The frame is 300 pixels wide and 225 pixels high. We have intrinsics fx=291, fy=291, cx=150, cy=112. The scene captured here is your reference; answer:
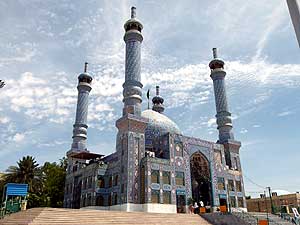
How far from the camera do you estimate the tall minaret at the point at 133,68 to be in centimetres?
3028

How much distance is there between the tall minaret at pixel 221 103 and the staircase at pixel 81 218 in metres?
16.4

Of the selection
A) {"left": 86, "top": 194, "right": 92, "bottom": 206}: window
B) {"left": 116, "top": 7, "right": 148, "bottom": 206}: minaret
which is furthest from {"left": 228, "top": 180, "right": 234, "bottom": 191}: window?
{"left": 86, "top": 194, "right": 92, "bottom": 206}: window

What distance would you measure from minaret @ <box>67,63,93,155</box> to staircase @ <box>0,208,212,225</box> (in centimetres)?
1840

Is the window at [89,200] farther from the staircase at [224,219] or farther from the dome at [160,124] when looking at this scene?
the staircase at [224,219]

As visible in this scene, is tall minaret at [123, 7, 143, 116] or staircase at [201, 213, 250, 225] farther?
tall minaret at [123, 7, 143, 116]

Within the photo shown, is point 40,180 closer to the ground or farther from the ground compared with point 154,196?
farther from the ground

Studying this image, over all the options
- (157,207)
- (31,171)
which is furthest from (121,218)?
(31,171)

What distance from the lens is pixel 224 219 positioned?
Answer: 2236 centimetres

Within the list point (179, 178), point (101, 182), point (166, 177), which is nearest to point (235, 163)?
A: point (179, 178)

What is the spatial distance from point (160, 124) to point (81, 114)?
34.8 feet

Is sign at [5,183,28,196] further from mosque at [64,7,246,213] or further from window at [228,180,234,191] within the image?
window at [228,180,234,191]

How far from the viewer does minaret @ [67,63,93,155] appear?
121ft

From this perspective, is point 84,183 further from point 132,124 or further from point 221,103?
point 221,103

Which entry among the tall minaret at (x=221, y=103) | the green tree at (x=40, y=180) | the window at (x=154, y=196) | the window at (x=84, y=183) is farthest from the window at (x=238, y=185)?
the green tree at (x=40, y=180)
